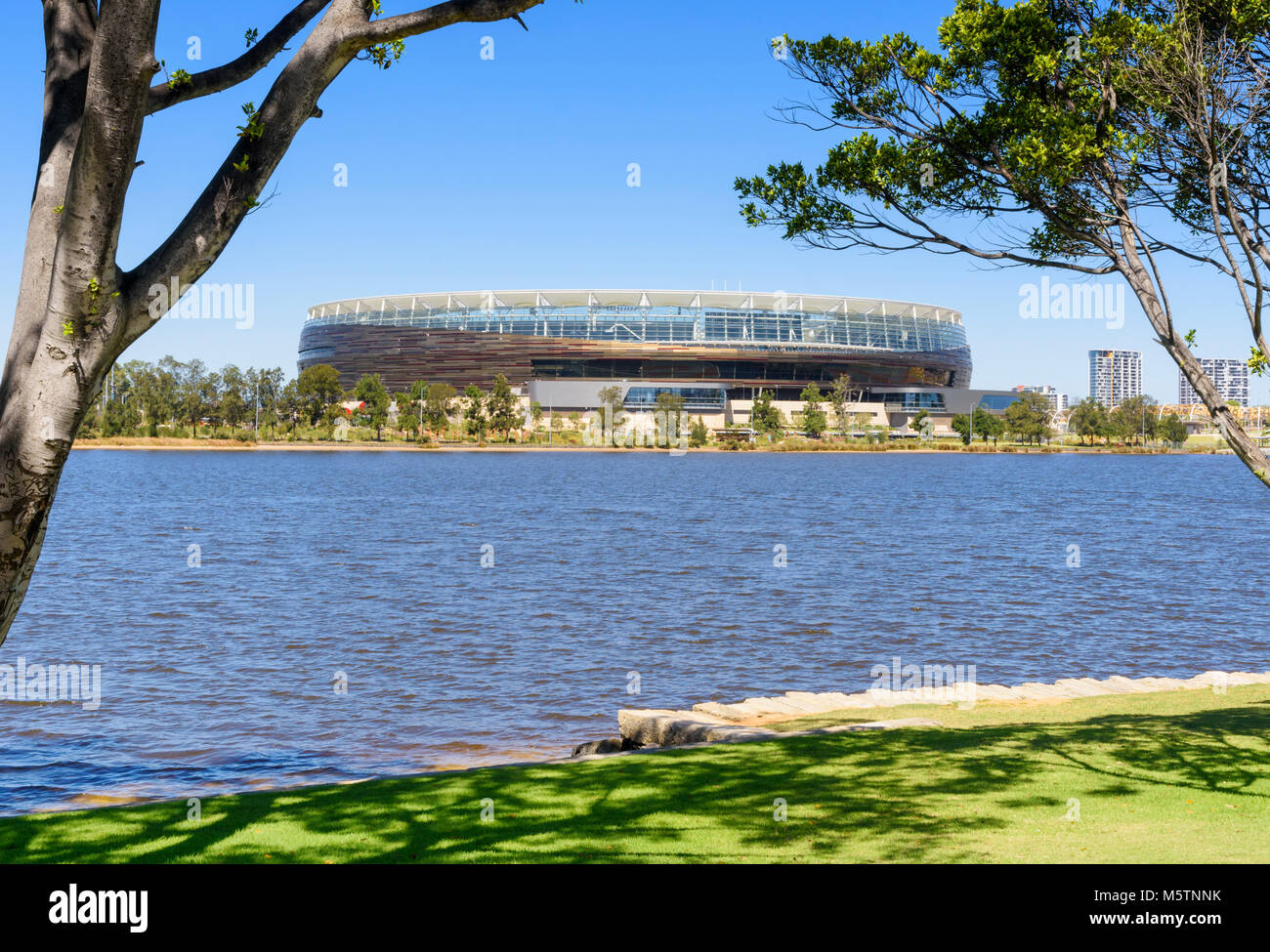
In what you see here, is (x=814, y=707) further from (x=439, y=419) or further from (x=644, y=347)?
(x=644, y=347)

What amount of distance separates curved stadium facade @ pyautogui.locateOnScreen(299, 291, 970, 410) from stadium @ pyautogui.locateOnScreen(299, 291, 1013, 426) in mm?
143

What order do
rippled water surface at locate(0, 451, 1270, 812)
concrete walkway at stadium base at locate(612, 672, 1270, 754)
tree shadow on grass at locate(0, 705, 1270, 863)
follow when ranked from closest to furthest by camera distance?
tree shadow on grass at locate(0, 705, 1270, 863) → concrete walkway at stadium base at locate(612, 672, 1270, 754) → rippled water surface at locate(0, 451, 1270, 812)

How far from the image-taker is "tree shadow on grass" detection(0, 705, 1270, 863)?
262 inches

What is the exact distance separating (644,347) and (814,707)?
465 ft

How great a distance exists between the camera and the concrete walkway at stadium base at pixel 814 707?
1118cm

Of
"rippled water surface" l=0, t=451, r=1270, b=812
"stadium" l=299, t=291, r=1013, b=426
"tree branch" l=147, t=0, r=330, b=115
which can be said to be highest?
"stadium" l=299, t=291, r=1013, b=426

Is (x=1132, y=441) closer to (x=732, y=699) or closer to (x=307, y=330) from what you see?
(x=307, y=330)

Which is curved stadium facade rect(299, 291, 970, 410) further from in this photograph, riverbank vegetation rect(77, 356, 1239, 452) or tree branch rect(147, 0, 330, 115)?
tree branch rect(147, 0, 330, 115)

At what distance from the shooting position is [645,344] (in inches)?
6093

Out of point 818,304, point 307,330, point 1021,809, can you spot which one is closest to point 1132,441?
point 818,304

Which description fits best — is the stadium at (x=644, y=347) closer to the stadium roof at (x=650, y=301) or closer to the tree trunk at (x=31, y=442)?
the stadium roof at (x=650, y=301)

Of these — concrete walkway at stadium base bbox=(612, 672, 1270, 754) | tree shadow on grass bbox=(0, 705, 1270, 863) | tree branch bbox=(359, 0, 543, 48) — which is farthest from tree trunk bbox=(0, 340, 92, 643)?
concrete walkway at stadium base bbox=(612, 672, 1270, 754)

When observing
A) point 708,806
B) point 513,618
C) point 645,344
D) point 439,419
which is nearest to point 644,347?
point 645,344
